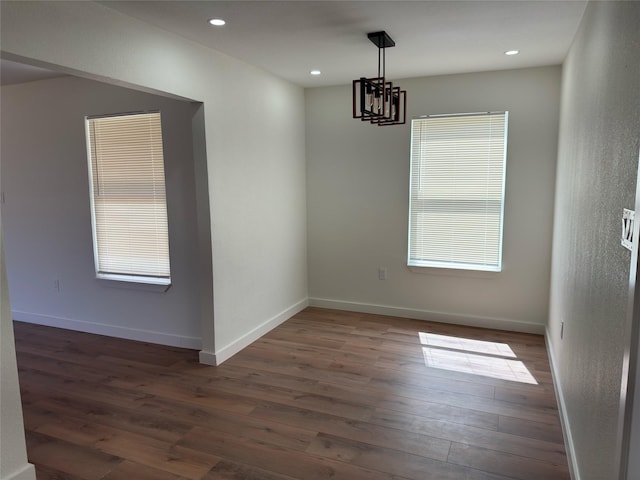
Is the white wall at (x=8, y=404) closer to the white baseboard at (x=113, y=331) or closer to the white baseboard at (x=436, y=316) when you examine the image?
the white baseboard at (x=113, y=331)

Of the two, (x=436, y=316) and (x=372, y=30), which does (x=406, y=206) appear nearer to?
(x=436, y=316)

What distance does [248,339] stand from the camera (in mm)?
3906

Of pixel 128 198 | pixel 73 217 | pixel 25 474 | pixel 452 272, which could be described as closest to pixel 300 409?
pixel 25 474

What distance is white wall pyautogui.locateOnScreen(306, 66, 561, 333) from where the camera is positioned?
3930mm

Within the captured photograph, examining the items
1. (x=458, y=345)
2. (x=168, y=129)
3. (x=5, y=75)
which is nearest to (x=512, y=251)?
(x=458, y=345)

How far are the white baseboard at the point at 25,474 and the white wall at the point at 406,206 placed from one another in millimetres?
3286

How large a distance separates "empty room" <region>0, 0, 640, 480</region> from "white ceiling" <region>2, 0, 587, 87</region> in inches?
0.9

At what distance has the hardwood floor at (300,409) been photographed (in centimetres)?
225

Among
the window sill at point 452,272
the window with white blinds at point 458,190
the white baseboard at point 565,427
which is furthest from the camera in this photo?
the window sill at point 452,272

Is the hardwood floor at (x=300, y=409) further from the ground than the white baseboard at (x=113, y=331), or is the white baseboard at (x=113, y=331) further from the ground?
the white baseboard at (x=113, y=331)

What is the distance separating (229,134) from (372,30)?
1.38 m

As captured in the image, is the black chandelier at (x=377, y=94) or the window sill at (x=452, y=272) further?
the window sill at (x=452, y=272)

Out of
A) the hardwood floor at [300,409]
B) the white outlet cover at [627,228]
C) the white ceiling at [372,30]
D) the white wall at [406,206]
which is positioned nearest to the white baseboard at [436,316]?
the white wall at [406,206]

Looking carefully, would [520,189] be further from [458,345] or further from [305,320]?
[305,320]
